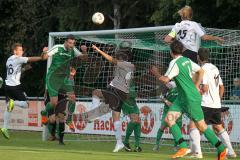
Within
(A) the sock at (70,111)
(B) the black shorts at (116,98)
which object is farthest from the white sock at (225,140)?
(A) the sock at (70,111)

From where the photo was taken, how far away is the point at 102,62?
57.1 ft

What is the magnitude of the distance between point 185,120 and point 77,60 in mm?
3290

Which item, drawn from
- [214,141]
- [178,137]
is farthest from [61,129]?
[214,141]

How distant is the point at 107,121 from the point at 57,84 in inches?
147

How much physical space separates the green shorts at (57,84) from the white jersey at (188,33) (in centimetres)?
408

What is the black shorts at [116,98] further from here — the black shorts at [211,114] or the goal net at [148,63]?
the black shorts at [211,114]

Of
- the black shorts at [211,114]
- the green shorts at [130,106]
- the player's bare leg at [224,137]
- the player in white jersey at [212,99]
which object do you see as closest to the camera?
the player in white jersey at [212,99]

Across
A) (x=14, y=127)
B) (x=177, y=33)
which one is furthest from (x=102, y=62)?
(x=14, y=127)

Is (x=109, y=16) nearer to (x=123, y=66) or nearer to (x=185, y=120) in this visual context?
(x=185, y=120)

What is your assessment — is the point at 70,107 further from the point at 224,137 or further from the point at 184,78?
the point at 184,78

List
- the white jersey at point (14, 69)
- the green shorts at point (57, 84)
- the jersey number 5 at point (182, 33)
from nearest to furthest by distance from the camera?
the jersey number 5 at point (182, 33)
the green shorts at point (57, 84)
the white jersey at point (14, 69)

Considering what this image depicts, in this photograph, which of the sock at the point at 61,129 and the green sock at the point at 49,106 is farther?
the green sock at the point at 49,106

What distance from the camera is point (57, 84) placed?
17.4 meters

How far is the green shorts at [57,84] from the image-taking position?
685 inches
